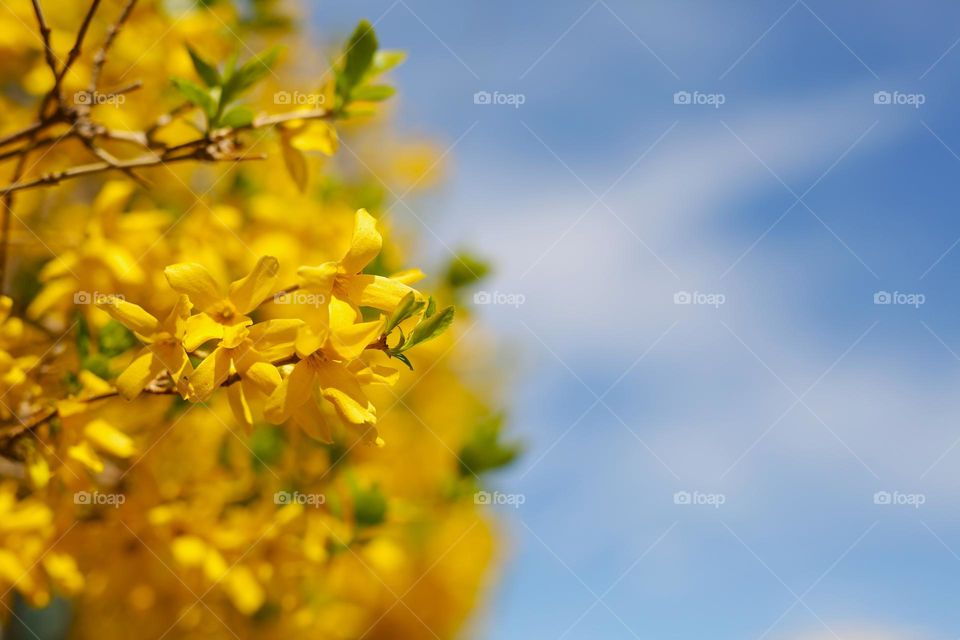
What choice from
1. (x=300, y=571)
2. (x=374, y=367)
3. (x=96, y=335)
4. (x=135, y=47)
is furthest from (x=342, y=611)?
(x=374, y=367)

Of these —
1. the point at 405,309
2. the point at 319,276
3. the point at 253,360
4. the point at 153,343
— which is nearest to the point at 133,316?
the point at 153,343

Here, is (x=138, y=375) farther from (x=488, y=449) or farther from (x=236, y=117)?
(x=488, y=449)

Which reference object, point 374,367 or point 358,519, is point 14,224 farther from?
point 374,367

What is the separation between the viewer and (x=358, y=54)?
210 cm

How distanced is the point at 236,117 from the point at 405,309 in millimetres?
882

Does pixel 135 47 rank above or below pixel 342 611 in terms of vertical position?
above

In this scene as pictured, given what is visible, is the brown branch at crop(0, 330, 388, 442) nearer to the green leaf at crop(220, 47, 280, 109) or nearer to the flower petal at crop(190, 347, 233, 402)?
the flower petal at crop(190, 347, 233, 402)

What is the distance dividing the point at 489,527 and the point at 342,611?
2.92 metres

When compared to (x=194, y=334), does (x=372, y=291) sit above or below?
above

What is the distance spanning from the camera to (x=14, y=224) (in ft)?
9.76

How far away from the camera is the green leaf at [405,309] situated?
143cm

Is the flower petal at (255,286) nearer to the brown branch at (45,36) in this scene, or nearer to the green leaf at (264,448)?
the brown branch at (45,36)

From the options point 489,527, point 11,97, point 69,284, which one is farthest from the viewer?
point 489,527

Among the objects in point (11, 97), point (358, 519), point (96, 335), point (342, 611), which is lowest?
point (342, 611)
